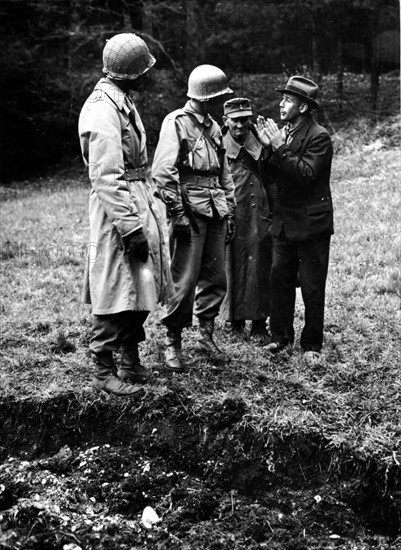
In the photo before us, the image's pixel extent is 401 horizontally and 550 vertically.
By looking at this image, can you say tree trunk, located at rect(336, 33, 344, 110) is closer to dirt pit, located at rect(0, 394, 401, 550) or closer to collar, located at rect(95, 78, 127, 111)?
collar, located at rect(95, 78, 127, 111)

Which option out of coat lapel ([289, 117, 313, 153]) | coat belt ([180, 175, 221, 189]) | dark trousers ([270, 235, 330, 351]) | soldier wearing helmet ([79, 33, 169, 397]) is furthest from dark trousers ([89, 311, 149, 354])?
coat lapel ([289, 117, 313, 153])

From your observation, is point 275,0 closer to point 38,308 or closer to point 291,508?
point 38,308

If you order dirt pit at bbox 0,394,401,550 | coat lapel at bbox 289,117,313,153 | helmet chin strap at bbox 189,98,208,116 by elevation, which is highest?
helmet chin strap at bbox 189,98,208,116

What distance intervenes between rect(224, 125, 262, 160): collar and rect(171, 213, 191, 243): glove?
131cm

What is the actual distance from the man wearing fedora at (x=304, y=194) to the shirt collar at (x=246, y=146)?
1.89ft

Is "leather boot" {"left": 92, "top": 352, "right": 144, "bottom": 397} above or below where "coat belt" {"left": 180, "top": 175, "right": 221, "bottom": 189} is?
below

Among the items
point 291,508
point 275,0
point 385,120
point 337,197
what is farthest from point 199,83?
point 275,0

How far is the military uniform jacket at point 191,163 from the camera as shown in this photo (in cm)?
562

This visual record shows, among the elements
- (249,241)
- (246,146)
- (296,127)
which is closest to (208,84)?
(296,127)

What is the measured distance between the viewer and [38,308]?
8.27 m

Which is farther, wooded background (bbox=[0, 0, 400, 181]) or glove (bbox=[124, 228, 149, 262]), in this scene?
wooded background (bbox=[0, 0, 400, 181])

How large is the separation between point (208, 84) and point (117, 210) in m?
1.42

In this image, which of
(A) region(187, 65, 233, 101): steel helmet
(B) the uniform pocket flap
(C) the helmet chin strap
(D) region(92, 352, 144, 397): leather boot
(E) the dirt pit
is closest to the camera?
(E) the dirt pit

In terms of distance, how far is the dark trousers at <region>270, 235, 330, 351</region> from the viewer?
236 inches
